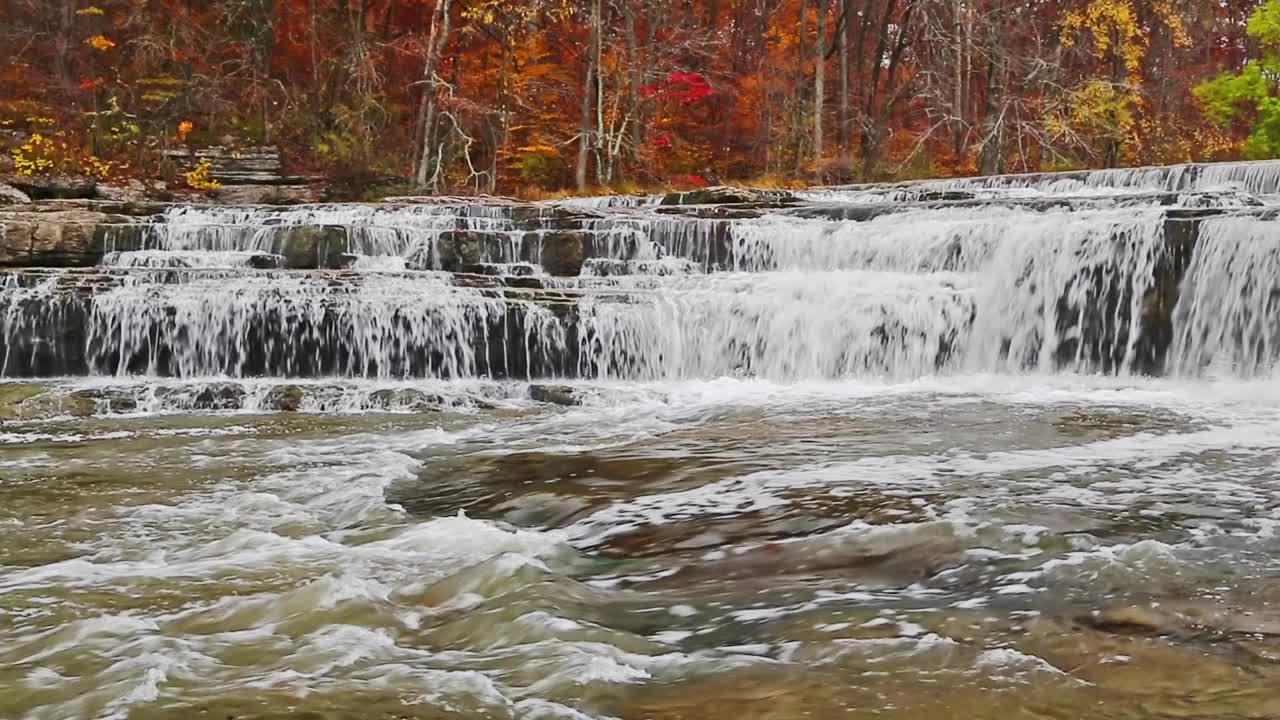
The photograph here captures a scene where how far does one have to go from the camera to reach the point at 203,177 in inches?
836

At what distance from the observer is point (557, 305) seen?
10414 millimetres

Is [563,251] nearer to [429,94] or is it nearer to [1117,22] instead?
[429,94]

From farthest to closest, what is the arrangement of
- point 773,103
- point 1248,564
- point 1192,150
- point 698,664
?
1. point 773,103
2. point 1192,150
3. point 1248,564
4. point 698,664

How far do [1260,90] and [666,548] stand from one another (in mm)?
22965

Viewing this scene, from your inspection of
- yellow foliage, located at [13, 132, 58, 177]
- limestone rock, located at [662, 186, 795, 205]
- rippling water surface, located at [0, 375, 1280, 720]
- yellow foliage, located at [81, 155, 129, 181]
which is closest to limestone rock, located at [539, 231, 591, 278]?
limestone rock, located at [662, 186, 795, 205]

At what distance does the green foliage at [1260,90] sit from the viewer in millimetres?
21188

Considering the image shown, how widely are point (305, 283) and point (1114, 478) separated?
8205mm

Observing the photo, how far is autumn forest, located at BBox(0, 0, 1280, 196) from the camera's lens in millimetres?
21547

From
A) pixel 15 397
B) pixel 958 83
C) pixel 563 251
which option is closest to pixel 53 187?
pixel 563 251

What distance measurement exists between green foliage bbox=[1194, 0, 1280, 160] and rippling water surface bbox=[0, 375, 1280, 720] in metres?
18.1

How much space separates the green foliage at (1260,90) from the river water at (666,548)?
14.8 meters

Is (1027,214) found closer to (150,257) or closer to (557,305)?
(557,305)

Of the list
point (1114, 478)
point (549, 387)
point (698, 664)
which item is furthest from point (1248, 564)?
point (549, 387)

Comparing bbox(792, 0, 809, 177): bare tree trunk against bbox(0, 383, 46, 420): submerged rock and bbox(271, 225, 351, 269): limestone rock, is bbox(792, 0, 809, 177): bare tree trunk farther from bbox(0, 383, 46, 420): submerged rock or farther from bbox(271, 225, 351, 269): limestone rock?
bbox(0, 383, 46, 420): submerged rock
